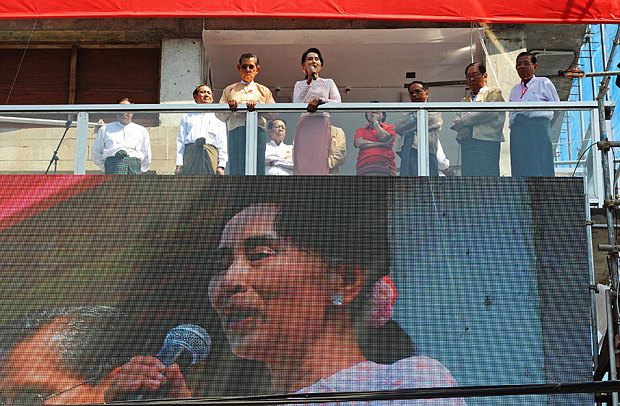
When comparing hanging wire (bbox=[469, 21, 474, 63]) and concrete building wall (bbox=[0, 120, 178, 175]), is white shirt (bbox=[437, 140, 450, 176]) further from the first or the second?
hanging wire (bbox=[469, 21, 474, 63])

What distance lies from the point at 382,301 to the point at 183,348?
1646 millimetres

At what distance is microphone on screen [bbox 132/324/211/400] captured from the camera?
7.59 meters

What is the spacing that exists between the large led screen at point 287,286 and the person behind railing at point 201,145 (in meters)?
0.15

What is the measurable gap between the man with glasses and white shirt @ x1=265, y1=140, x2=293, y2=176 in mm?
1818

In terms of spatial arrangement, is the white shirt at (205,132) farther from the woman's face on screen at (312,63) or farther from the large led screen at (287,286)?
the woman's face on screen at (312,63)

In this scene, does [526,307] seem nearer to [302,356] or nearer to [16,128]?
[302,356]

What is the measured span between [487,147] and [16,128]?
4148mm

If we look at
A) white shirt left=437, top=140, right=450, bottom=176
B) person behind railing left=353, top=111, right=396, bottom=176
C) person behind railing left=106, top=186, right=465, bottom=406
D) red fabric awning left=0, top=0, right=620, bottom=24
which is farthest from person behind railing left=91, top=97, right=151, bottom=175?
red fabric awning left=0, top=0, right=620, bottom=24

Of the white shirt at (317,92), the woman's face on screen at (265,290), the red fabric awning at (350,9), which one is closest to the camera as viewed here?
the woman's face on screen at (265,290)

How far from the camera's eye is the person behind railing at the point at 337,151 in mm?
8328

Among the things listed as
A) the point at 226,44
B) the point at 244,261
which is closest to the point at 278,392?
the point at 244,261

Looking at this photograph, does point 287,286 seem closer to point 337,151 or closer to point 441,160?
point 337,151

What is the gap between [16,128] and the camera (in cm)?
850

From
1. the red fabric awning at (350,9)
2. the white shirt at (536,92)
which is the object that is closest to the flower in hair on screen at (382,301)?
the white shirt at (536,92)
